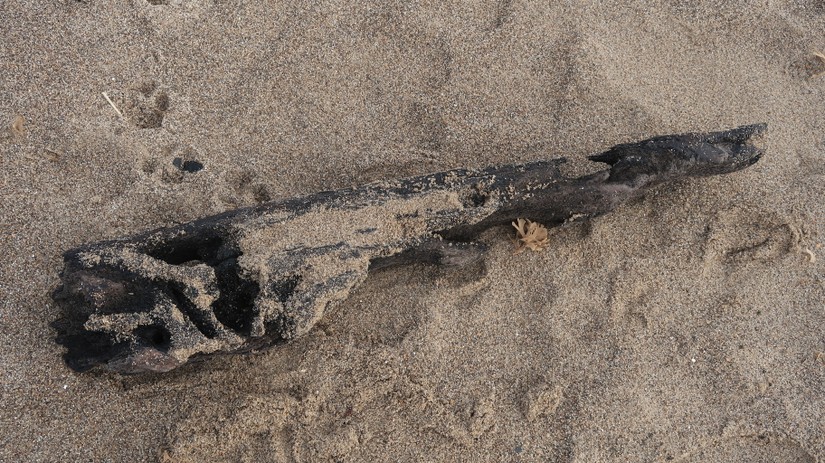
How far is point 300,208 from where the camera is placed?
269 cm

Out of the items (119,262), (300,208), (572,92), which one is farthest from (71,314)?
(572,92)

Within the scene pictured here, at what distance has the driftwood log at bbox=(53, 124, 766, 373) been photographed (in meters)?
2.48

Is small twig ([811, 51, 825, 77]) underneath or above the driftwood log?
above

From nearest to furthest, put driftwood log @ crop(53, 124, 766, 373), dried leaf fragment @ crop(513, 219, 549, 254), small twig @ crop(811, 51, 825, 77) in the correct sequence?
1. driftwood log @ crop(53, 124, 766, 373)
2. dried leaf fragment @ crop(513, 219, 549, 254)
3. small twig @ crop(811, 51, 825, 77)

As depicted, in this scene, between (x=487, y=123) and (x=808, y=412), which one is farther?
(x=487, y=123)

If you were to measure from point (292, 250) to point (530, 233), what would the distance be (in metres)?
1.15

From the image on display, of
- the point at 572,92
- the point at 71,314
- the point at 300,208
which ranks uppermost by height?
the point at 572,92

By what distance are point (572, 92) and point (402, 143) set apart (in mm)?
950

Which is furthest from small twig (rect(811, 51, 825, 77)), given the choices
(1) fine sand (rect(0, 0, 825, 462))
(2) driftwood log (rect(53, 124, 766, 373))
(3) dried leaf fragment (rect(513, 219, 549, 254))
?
(3) dried leaf fragment (rect(513, 219, 549, 254))

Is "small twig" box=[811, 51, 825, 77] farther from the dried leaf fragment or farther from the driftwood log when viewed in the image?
the dried leaf fragment

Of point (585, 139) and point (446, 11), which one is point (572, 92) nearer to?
point (585, 139)

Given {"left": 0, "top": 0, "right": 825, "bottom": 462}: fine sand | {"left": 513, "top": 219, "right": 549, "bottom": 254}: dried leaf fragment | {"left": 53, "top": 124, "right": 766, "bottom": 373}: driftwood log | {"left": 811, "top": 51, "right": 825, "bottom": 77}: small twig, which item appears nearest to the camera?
{"left": 53, "top": 124, "right": 766, "bottom": 373}: driftwood log

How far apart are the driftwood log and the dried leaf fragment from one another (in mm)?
47

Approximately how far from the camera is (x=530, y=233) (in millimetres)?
3031
